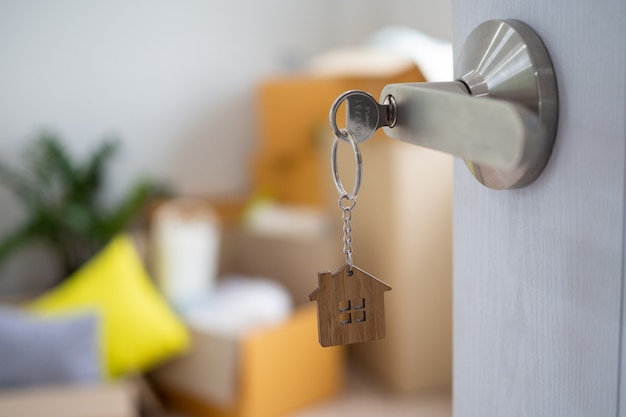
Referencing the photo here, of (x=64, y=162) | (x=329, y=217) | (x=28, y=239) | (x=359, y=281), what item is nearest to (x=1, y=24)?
(x=64, y=162)

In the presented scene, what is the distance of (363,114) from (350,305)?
0.11 m

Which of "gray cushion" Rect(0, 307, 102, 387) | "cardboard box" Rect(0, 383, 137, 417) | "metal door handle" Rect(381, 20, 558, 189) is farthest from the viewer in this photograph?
"gray cushion" Rect(0, 307, 102, 387)

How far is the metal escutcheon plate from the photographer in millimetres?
287

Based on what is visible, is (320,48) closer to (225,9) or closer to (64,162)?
(225,9)

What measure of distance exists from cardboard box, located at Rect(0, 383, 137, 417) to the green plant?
112 cm

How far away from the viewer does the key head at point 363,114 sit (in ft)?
1.12

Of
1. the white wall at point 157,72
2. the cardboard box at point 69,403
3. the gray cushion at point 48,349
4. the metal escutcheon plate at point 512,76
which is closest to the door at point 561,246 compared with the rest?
the metal escutcheon plate at point 512,76

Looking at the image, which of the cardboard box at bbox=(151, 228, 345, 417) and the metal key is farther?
the cardboard box at bbox=(151, 228, 345, 417)

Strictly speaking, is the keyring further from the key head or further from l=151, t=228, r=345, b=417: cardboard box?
l=151, t=228, r=345, b=417: cardboard box

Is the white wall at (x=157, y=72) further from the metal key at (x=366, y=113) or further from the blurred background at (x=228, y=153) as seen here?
the metal key at (x=366, y=113)

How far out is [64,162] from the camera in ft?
9.48

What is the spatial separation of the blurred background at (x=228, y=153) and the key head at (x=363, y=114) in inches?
71.0

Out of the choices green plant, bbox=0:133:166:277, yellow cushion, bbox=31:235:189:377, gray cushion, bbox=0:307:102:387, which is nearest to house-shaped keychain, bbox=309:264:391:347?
gray cushion, bbox=0:307:102:387

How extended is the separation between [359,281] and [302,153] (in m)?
2.83
